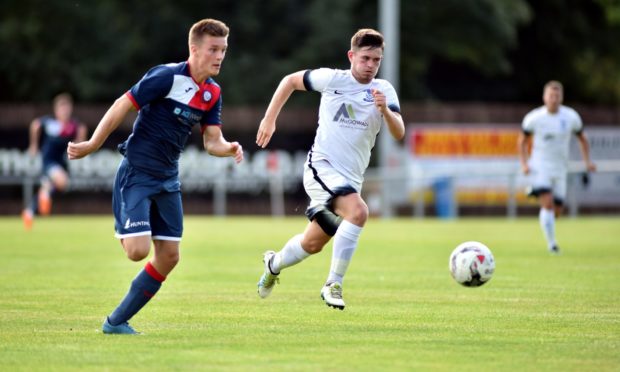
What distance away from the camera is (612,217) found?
34.0 meters

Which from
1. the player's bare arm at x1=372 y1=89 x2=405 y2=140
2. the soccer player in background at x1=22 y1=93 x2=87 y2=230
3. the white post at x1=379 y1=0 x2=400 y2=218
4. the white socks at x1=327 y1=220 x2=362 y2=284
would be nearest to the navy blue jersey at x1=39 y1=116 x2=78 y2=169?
the soccer player in background at x1=22 y1=93 x2=87 y2=230

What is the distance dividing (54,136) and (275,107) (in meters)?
15.8

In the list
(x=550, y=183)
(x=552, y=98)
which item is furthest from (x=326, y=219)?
(x=550, y=183)

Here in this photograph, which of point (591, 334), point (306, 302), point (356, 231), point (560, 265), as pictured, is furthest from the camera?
point (560, 265)

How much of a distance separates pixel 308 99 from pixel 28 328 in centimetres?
2893

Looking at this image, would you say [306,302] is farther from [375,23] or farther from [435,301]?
[375,23]

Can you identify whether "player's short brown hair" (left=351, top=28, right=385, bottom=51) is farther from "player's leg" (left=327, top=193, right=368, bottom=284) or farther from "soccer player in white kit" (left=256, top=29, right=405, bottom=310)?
"player's leg" (left=327, top=193, right=368, bottom=284)

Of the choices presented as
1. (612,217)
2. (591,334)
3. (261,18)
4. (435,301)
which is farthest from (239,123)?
(591,334)

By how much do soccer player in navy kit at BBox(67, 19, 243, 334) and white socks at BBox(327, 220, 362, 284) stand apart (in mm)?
1789

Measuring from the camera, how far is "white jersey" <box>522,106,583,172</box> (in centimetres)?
1905

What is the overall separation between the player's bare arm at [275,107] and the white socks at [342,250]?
38.9 inches

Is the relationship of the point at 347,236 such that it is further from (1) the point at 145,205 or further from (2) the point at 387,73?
(2) the point at 387,73

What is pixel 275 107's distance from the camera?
10469 millimetres

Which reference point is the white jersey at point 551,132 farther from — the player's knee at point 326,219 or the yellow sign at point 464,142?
the yellow sign at point 464,142
